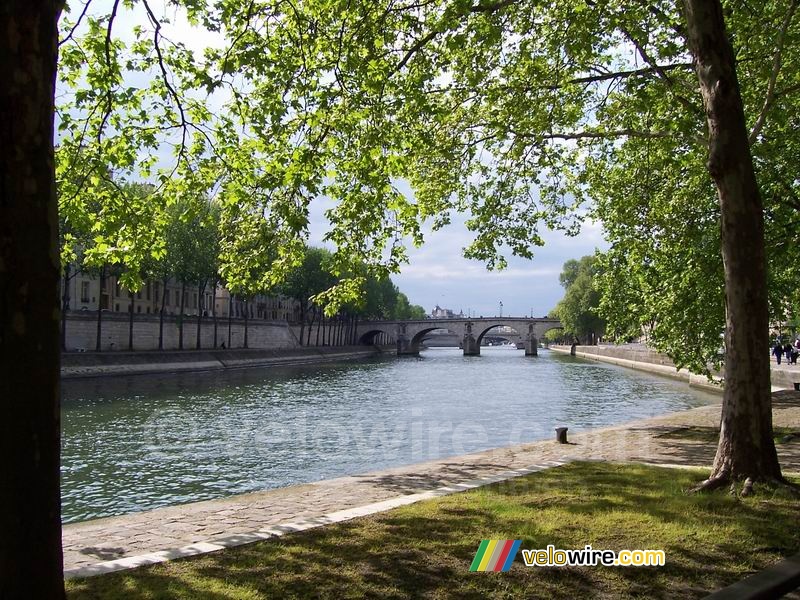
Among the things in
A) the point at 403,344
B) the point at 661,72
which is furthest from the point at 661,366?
the point at 403,344

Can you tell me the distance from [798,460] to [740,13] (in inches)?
312

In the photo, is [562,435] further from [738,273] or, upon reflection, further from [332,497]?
[738,273]

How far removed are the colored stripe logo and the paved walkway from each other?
2269 millimetres

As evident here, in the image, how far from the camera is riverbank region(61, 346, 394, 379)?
45694 mm

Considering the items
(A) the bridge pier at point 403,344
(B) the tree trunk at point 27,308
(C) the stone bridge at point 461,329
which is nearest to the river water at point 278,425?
(B) the tree trunk at point 27,308

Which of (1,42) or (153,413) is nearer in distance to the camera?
(1,42)

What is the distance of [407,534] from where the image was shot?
6695mm

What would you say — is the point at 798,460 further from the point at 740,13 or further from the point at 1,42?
the point at 1,42

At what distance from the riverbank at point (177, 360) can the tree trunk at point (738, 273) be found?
42.5 m

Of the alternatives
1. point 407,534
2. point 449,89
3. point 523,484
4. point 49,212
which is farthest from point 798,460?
point 49,212

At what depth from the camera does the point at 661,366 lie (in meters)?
56.0

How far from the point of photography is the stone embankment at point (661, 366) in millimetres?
31031

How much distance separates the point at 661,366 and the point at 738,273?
51549mm

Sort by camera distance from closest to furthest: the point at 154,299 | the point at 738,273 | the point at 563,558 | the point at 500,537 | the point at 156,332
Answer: the point at 563,558 → the point at 500,537 → the point at 738,273 → the point at 156,332 → the point at 154,299
